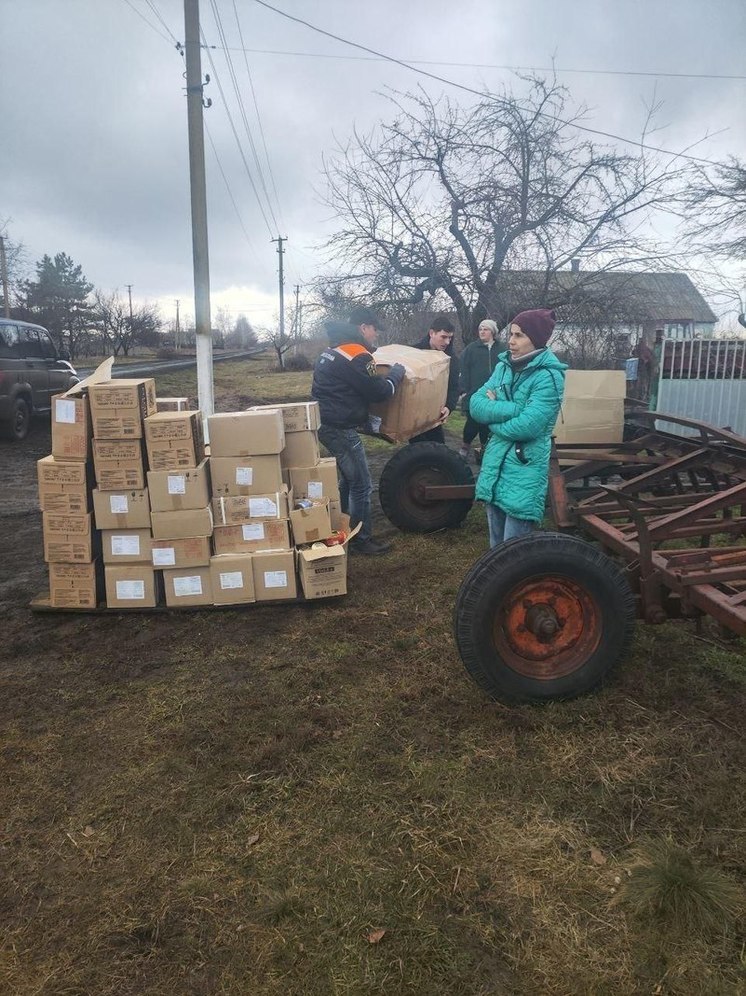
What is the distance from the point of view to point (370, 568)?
196 inches

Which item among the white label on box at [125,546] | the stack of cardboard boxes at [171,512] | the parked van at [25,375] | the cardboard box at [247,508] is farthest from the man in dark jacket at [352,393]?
the parked van at [25,375]

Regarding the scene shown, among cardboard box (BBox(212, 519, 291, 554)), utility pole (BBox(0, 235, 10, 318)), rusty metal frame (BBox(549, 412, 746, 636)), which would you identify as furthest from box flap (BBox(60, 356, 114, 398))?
utility pole (BBox(0, 235, 10, 318))

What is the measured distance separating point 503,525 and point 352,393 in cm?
175

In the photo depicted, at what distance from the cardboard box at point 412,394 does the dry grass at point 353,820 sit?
81.0 inches

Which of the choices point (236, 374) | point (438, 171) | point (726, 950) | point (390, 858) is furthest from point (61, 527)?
point (236, 374)

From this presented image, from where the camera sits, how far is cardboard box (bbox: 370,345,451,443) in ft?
16.6

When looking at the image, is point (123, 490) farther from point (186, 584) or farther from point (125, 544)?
point (186, 584)

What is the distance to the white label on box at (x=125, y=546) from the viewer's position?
4.15 metres

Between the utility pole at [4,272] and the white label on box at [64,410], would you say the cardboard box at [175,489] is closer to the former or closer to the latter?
the white label on box at [64,410]

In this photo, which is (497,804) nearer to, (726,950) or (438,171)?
(726,950)

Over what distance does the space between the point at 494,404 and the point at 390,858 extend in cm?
210

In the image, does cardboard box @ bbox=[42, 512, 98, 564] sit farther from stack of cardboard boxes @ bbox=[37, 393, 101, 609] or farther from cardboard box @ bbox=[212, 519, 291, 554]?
cardboard box @ bbox=[212, 519, 291, 554]

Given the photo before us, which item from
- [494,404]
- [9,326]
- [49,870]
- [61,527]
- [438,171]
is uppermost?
[438,171]

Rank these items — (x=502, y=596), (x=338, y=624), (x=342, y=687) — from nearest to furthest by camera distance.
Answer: (x=502, y=596)
(x=342, y=687)
(x=338, y=624)
